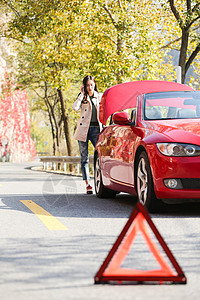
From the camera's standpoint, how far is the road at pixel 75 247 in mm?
3803

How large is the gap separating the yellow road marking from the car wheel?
46.4 inches

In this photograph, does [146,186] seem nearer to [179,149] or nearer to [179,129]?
[179,149]

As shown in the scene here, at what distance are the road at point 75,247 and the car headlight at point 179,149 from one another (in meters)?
0.77

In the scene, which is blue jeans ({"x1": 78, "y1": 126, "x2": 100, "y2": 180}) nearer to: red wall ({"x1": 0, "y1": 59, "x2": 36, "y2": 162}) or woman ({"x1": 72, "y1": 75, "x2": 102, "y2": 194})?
woman ({"x1": 72, "y1": 75, "x2": 102, "y2": 194})

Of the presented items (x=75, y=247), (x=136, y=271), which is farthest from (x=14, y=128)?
(x=136, y=271)

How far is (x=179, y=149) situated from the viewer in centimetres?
712

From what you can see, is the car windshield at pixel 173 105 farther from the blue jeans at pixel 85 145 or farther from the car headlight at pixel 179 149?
the blue jeans at pixel 85 145

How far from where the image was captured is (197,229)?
632 centimetres

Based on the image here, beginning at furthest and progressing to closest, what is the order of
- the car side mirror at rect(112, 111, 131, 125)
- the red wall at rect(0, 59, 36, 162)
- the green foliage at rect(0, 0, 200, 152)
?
the red wall at rect(0, 59, 36, 162) < the green foliage at rect(0, 0, 200, 152) < the car side mirror at rect(112, 111, 131, 125)

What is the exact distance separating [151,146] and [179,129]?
16.4 inches

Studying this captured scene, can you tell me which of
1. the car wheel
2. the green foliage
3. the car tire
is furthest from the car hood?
the green foliage

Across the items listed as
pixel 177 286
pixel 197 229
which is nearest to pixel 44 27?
pixel 197 229

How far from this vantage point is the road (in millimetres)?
3803

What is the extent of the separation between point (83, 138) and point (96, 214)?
314cm
